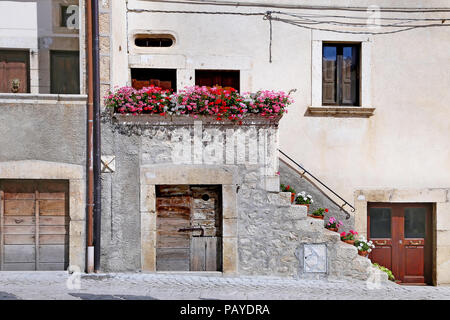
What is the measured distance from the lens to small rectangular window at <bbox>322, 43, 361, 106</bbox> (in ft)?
27.0

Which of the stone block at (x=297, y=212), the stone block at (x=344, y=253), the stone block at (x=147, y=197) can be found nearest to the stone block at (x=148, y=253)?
the stone block at (x=147, y=197)

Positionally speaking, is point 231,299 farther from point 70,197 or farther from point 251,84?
point 251,84

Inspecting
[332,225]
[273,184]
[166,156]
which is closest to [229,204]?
[273,184]

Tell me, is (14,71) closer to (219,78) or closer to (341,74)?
(219,78)

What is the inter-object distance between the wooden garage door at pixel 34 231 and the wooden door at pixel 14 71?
201cm

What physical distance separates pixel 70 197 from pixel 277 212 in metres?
3.56

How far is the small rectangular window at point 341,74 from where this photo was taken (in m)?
8.23

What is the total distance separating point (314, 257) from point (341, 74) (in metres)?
4.04

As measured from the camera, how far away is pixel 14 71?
732 centimetres

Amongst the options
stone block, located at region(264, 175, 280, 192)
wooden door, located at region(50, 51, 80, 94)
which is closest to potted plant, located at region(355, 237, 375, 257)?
stone block, located at region(264, 175, 280, 192)

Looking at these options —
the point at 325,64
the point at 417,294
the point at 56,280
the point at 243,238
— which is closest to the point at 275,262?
the point at 243,238

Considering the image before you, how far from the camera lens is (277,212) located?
652 cm

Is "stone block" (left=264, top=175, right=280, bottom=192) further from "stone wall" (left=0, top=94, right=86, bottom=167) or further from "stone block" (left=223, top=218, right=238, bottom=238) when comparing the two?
"stone wall" (left=0, top=94, right=86, bottom=167)

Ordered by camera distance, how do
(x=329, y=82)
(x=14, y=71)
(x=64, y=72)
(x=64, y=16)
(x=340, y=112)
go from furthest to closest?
1. (x=329, y=82)
2. (x=340, y=112)
3. (x=64, y=16)
4. (x=64, y=72)
5. (x=14, y=71)
